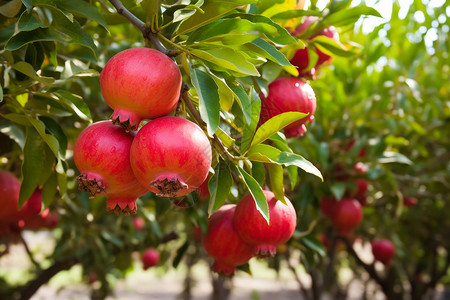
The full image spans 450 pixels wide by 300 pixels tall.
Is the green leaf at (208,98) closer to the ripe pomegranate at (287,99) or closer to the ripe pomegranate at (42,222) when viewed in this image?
the ripe pomegranate at (287,99)

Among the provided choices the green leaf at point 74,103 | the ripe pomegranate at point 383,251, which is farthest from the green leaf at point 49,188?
the ripe pomegranate at point 383,251

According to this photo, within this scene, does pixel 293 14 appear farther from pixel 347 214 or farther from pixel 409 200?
pixel 409 200

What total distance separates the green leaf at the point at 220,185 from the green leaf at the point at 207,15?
13.3 inches

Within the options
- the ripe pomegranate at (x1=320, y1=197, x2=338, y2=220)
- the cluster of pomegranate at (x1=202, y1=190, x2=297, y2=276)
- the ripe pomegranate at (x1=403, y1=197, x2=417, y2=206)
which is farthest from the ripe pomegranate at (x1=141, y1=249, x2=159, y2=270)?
the cluster of pomegranate at (x1=202, y1=190, x2=297, y2=276)

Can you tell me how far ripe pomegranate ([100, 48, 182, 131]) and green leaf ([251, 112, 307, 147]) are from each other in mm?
237

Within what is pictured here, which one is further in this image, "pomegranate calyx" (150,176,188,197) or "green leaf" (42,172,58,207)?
"green leaf" (42,172,58,207)

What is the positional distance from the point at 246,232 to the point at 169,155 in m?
0.48

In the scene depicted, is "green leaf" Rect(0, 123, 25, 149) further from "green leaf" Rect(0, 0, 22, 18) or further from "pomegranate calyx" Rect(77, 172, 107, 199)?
"pomegranate calyx" Rect(77, 172, 107, 199)

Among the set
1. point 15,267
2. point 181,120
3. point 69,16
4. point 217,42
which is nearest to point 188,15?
point 217,42

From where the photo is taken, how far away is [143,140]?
0.88 meters

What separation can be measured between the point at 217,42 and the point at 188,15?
9 cm

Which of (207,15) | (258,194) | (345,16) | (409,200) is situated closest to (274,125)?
(258,194)

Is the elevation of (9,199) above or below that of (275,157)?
below

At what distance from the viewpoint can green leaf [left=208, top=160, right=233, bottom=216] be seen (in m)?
1.09
